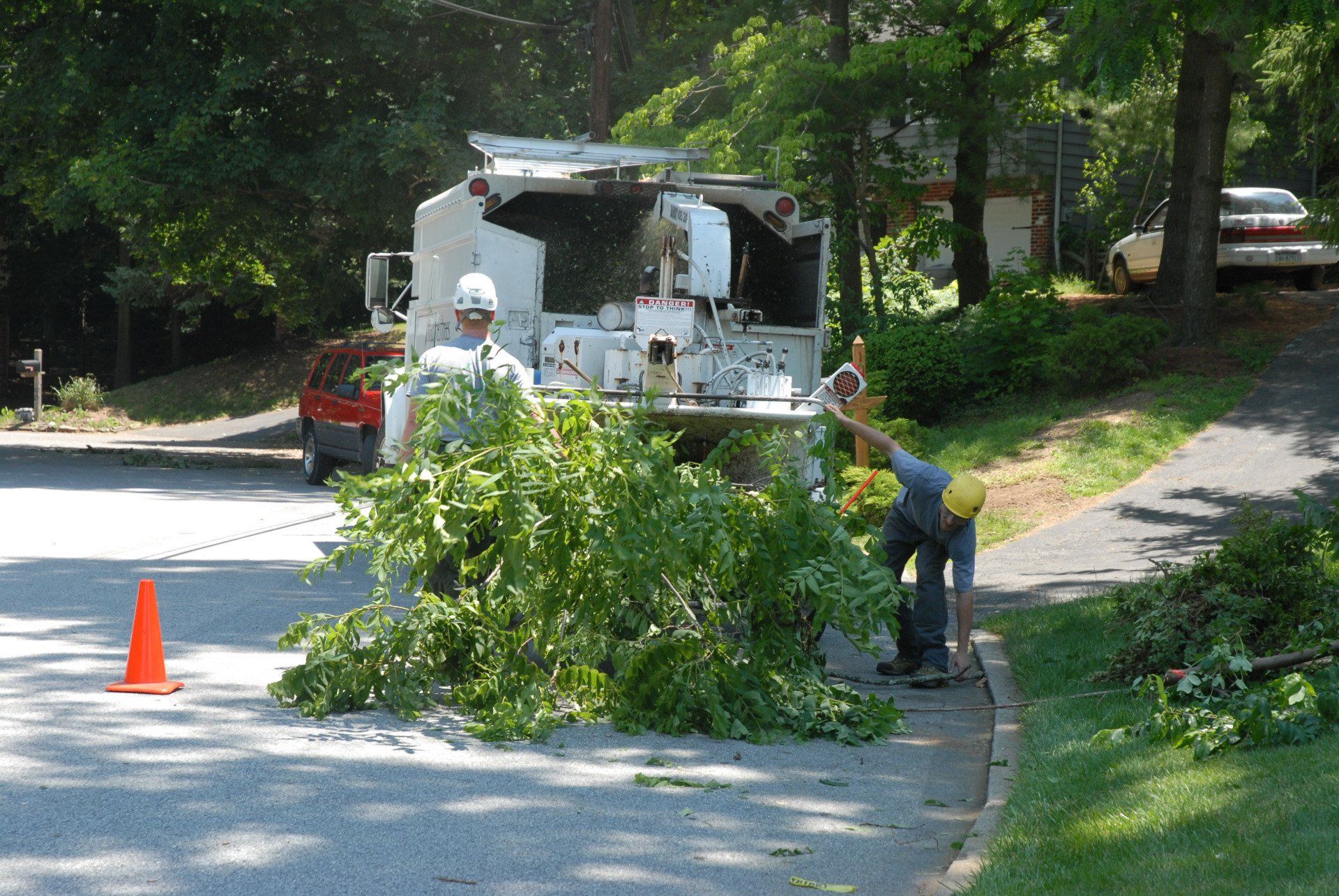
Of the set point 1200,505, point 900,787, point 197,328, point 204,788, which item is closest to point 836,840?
point 900,787

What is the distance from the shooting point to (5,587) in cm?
941

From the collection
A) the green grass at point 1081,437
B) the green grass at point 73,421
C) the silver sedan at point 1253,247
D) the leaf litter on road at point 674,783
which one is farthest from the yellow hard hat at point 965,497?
the green grass at point 73,421

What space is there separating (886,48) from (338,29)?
921 cm

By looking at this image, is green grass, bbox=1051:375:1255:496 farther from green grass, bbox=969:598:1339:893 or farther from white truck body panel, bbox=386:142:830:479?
green grass, bbox=969:598:1339:893

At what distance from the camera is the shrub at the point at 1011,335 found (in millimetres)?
17891

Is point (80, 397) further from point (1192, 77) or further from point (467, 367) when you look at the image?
point (467, 367)

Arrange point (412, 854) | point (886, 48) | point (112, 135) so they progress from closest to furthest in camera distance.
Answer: point (412, 854), point (886, 48), point (112, 135)

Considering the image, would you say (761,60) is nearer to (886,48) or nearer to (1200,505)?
(886,48)

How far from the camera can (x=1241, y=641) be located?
6.41 metres

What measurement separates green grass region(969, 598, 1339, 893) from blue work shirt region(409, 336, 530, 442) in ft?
10.1

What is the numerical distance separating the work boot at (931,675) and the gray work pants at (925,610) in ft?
0.08

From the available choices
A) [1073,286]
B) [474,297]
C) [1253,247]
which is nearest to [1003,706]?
[474,297]

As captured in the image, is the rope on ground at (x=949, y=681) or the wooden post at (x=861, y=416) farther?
the wooden post at (x=861, y=416)

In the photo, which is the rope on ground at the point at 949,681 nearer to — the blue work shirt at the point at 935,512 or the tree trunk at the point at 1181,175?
the blue work shirt at the point at 935,512
